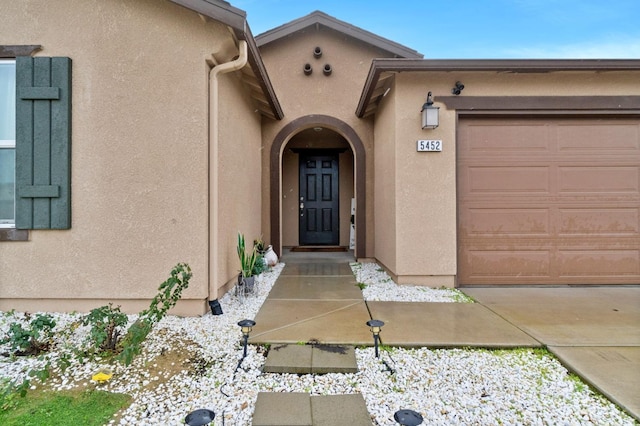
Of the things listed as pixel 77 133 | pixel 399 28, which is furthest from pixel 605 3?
pixel 77 133

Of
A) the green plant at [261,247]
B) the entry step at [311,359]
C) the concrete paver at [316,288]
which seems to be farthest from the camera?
the green plant at [261,247]

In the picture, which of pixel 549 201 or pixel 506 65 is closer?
pixel 506 65

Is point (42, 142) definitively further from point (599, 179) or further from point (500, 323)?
point (599, 179)

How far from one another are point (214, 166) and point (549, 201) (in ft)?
15.1

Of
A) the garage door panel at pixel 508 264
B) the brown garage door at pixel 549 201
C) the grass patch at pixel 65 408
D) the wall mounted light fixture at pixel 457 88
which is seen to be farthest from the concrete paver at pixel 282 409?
the wall mounted light fixture at pixel 457 88

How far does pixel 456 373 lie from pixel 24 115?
473 centimetres

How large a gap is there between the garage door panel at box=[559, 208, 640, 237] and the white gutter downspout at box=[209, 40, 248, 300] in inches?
186

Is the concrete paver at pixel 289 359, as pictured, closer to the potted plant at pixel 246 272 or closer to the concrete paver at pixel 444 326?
the concrete paver at pixel 444 326

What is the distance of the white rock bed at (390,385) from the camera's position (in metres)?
1.97

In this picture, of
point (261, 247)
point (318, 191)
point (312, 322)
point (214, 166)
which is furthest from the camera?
point (318, 191)

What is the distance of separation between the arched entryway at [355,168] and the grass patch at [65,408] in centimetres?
490

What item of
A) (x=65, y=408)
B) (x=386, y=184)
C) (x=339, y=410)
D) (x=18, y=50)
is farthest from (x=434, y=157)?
(x=18, y=50)

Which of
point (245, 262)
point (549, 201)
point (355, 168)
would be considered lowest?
point (245, 262)

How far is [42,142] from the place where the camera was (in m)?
3.48
